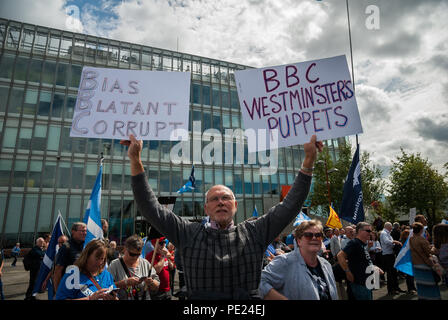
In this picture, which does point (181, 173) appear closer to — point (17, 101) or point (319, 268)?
point (17, 101)

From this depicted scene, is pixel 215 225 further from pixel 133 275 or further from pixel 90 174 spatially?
pixel 90 174

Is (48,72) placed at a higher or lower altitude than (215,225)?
higher

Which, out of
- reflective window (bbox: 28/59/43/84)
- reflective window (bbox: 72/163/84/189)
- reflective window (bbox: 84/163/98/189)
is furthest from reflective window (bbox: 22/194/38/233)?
reflective window (bbox: 28/59/43/84)

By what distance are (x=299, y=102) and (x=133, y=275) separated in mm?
3102

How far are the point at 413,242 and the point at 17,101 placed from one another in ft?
107

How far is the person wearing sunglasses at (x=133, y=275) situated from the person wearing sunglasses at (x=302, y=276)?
1.68 m

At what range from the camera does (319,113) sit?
3.41 meters

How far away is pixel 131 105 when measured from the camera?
10.7ft

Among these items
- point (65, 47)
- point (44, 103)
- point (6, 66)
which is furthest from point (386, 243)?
point (6, 66)

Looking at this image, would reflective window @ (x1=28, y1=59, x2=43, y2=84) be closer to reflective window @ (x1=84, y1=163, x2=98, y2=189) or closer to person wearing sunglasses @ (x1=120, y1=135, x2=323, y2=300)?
reflective window @ (x1=84, y1=163, x2=98, y2=189)

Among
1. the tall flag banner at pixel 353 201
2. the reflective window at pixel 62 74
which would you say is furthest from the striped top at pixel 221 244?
the reflective window at pixel 62 74

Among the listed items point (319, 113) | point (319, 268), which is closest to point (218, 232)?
point (319, 268)

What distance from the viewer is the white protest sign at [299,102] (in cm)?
332

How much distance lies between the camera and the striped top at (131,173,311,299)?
6.81 feet
